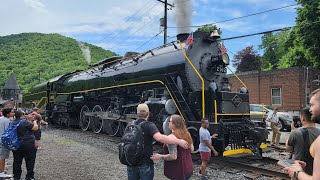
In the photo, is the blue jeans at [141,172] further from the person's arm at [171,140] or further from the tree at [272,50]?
the tree at [272,50]

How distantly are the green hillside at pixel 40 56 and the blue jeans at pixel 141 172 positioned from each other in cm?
6586

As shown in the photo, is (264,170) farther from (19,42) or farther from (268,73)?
(19,42)

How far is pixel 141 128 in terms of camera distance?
3.97 metres

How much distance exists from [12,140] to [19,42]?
105 meters

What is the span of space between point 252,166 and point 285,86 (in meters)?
19.3

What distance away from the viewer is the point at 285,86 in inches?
983

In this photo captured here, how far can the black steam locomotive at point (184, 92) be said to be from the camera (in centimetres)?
851

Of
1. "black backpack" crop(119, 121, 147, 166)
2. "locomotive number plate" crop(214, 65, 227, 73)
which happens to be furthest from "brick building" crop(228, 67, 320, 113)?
→ "black backpack" crop(119, 121, 147, 166)

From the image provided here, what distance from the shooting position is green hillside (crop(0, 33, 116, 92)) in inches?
2923

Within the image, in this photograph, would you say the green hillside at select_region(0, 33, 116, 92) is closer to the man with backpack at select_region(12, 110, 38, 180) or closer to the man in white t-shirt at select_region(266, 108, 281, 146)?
the man in white t-shirt at select_region(266, 108, 281, 146)

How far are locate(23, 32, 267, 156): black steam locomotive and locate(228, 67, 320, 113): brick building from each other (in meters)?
16.4

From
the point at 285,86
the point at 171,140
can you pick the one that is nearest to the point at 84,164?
the point at 171,140

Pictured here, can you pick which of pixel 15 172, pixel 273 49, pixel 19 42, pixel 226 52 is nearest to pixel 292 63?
pixel 226 52

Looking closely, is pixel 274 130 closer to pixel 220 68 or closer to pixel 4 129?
pixel 220 68
